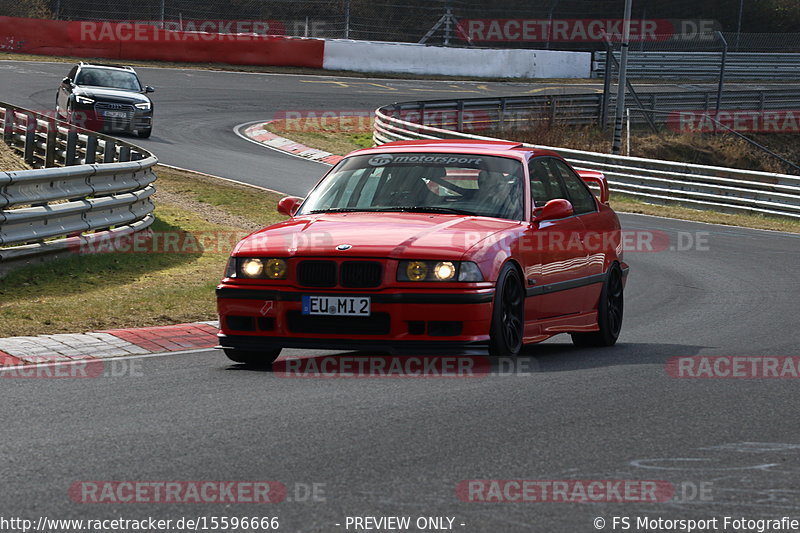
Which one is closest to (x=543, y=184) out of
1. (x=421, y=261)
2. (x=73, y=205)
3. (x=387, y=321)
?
(x=421, y=261)

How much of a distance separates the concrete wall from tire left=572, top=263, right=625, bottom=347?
41.5 m

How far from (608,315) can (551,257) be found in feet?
4.31

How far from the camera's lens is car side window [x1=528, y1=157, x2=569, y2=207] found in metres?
9.34

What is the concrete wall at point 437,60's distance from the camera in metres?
51.3

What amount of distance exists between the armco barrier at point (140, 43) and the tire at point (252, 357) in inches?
1563

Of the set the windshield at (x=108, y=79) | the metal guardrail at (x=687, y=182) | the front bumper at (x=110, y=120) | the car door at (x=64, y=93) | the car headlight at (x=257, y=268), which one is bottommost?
the metal guardrail at (x=687, y=182)

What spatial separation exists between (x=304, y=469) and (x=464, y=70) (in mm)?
48552

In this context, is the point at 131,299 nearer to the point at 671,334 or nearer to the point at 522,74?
the point at 671,334

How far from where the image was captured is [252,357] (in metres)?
8.49

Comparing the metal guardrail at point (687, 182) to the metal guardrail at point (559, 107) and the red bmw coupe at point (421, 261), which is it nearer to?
the metal guardrail at point (559, 107)

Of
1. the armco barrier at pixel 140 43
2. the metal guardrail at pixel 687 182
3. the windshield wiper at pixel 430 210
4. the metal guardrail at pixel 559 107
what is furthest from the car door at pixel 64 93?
the windshield wiper at pixel 430 210

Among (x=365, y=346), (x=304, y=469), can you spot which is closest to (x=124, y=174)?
(x=365, y=346)

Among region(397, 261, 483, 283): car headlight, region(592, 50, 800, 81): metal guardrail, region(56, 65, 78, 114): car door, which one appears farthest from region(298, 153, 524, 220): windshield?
region(592, 50, 800, 81): metal guardrail

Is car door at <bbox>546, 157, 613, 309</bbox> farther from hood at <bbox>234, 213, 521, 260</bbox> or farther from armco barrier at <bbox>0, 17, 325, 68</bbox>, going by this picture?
armco barrier at <bbox>0, 17, 325, 68</bbox>
